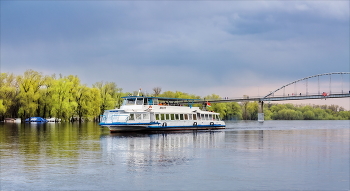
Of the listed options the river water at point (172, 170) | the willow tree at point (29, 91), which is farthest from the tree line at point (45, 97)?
the river water at point (172, 170)

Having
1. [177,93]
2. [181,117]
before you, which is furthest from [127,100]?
[177,93]

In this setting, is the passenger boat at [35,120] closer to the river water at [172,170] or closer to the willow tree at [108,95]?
the willow tree at [108,95]

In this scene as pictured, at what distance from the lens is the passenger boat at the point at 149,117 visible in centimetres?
5994

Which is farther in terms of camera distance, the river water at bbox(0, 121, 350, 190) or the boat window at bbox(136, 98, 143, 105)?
the boat window at bbox(136, 98, 143, 105)

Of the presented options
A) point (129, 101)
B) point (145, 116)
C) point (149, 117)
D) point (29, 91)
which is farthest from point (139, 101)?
point (29, 91)

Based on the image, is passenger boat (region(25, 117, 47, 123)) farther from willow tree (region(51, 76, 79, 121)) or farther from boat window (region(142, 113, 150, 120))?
boat window (region(142, 113, 150, 120))

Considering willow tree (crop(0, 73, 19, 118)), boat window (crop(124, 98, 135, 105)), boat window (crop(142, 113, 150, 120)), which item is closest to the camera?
boat window (crop(142, 113, 150, 120))

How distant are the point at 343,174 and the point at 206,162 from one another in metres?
8.71

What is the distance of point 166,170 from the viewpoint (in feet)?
78.7

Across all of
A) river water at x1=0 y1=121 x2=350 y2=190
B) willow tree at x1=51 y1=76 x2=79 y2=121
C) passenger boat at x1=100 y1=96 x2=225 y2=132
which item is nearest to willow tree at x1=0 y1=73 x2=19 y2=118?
willow tree at x1=51 y1=76 x2=79 y2=121

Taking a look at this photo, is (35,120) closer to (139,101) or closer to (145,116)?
(139,101)

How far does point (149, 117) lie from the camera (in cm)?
6269

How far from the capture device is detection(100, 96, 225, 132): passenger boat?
197 ft

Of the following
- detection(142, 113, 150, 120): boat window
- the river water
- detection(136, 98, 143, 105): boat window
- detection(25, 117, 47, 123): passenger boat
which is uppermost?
detection(136, 98, 143, 105): boat window
